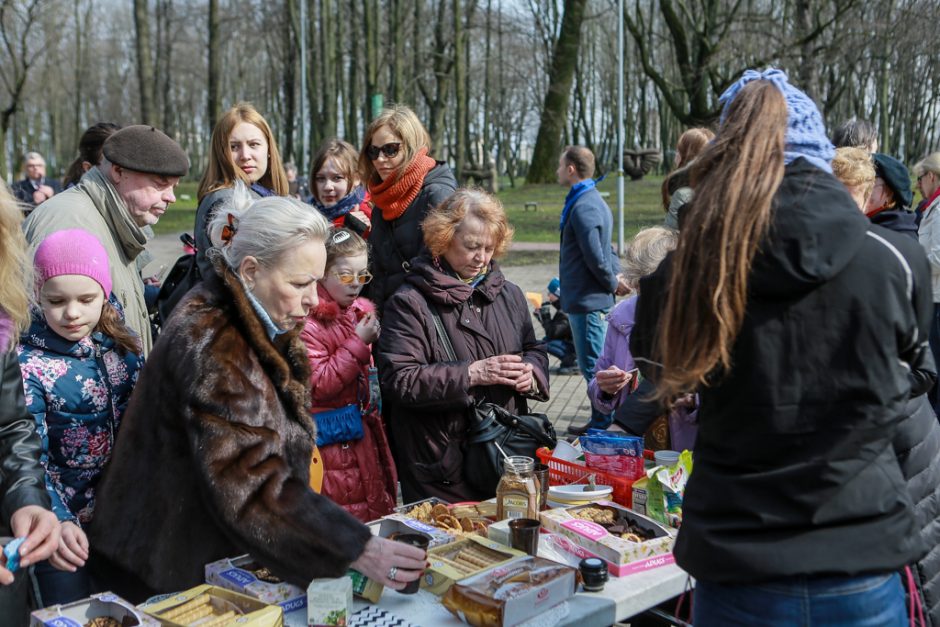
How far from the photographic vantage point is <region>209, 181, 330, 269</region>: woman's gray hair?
7.87 feet

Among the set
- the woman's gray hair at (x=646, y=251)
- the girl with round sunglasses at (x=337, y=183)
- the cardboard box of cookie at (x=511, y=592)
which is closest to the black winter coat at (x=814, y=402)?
the cardboard box of cookie at (x=511, y=592)

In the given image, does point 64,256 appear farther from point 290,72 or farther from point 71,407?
point 290,72

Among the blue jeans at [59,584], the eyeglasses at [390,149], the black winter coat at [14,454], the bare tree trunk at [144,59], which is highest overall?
the bare tree trunk at [144,59]

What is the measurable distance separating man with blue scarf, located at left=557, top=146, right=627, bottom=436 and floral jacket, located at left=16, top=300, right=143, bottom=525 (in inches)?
159

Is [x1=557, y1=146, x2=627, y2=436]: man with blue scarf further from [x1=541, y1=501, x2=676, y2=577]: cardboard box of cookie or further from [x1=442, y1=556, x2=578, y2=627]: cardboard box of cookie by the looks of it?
[x1=442, y1=556, x2=578, y2=627]: cardboard box of cookie

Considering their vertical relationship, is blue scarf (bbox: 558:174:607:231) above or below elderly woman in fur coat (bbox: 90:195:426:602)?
above

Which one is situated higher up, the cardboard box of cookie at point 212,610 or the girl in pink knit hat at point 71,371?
the girl in pink knit hat at point 71,371

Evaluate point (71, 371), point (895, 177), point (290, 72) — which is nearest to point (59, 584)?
point (71, 371)

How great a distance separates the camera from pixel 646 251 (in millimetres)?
3688

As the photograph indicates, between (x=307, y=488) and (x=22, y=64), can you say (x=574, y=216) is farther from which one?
(x=22, y=64)

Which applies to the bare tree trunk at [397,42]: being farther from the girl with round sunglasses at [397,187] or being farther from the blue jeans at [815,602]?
the blue jeans at [815,602]

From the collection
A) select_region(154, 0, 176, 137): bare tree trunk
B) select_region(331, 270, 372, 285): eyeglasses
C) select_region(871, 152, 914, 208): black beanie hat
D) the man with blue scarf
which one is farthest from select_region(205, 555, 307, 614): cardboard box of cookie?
select_region(154, 0, 176, 137): bare tree trunk

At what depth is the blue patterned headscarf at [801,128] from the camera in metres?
1.79

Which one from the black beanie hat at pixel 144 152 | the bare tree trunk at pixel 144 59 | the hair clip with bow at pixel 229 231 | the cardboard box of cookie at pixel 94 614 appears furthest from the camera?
the bare tree trunk at pixel 144 59
